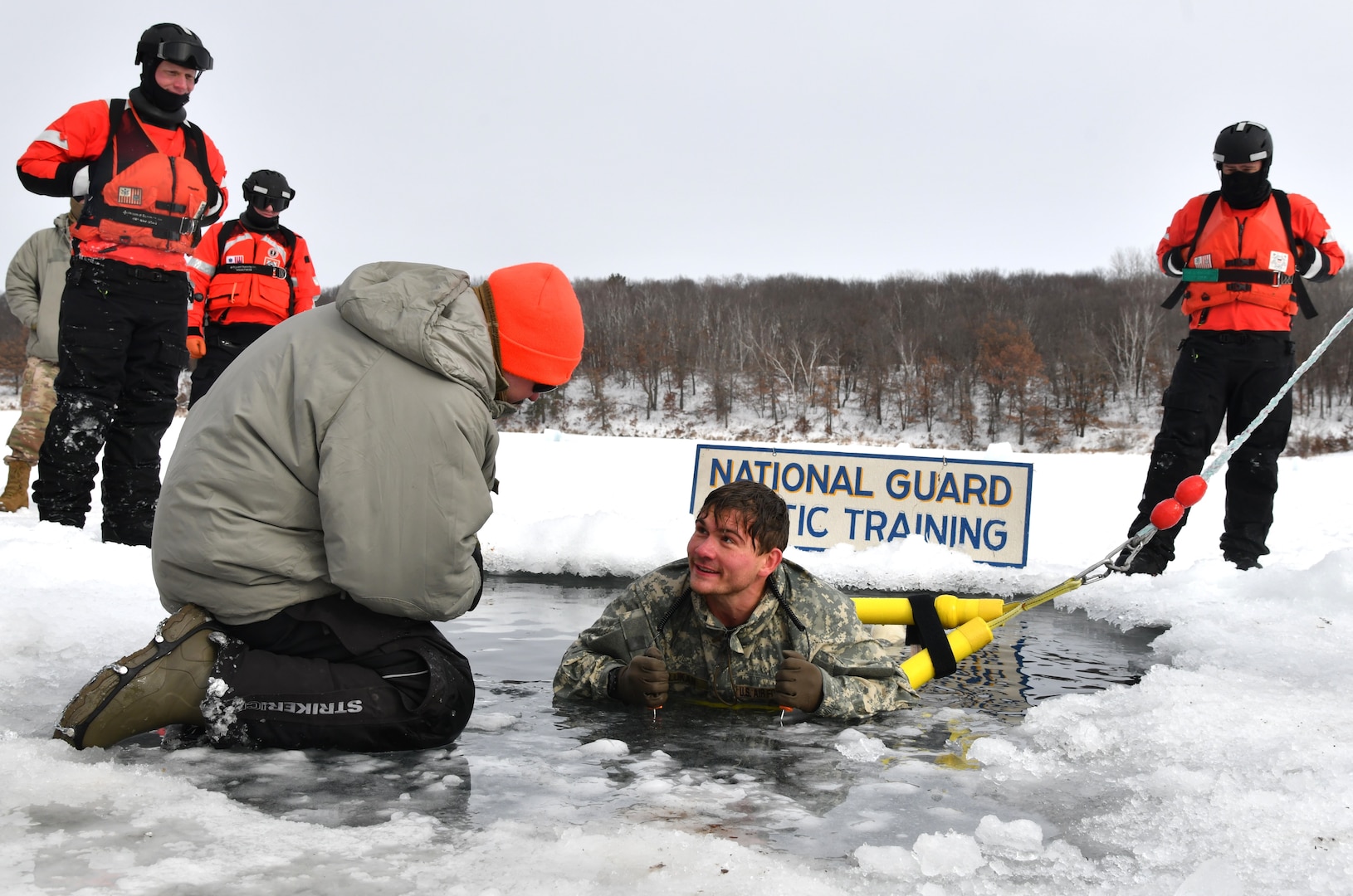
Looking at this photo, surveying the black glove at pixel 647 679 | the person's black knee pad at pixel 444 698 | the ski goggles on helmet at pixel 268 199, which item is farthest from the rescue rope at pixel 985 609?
the ski goggles on helmet at pixel 268 199

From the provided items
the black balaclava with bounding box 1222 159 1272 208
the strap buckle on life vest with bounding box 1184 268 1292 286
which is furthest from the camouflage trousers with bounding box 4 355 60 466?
the black balaclava with bounding box 1222 159 1272 208

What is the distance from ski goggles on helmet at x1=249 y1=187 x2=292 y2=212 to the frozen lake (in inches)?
185

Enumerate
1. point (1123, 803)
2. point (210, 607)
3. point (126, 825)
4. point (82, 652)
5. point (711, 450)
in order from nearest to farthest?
point (126, 825) → point (1123, 803) → point (210, 607) → point (82, 652) → point (711, 450)

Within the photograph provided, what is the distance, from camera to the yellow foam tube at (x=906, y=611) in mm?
4336

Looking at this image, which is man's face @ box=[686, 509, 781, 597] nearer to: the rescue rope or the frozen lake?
the frozen lake

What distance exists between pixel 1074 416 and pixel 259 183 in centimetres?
6183

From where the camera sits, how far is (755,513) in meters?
3.76

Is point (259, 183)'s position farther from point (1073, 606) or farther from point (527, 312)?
point (1073, 606)

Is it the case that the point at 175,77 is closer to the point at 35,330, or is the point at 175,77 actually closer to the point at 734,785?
the point at 35,330

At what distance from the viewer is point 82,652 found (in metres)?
3.97

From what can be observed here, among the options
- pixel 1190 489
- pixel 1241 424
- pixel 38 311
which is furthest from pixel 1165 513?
pixel 38 311

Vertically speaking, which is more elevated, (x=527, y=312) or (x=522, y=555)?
(x=527, y=312)

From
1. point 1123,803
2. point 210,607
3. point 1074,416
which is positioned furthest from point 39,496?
point 1074,416

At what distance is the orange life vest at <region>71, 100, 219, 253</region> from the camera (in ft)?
18.4
